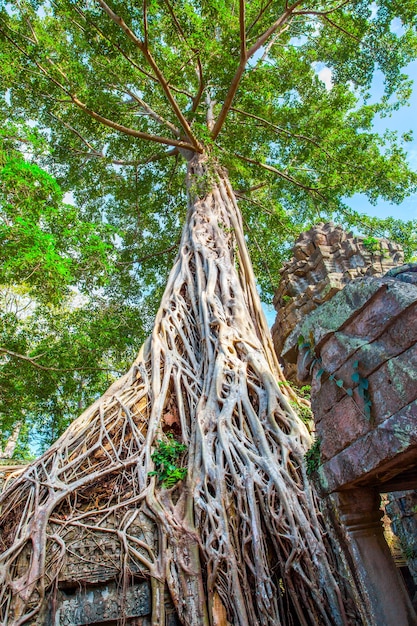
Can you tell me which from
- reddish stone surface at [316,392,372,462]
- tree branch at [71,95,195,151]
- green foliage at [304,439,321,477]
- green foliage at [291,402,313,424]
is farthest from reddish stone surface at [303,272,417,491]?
tree branch at [71,95,195,151]

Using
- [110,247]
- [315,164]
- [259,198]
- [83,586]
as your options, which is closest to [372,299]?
[83,586]

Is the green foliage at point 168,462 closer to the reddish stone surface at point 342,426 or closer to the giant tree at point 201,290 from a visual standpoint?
the giant tree at point 201,290

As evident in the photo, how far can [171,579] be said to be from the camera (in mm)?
2502

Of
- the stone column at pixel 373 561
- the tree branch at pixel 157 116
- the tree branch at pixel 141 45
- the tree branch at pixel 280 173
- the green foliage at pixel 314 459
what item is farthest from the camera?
the tree branch at pixel 280 173

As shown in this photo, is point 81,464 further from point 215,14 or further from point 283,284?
point 215,14

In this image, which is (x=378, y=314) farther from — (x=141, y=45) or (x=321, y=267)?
(x=141, y=45)

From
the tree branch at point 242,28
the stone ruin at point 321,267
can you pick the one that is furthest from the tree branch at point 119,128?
the stone ruin at point 321,267

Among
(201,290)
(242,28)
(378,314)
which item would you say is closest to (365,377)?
(378,314)

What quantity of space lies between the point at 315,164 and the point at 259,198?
5.31 ft

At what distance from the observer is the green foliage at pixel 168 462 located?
292 cm

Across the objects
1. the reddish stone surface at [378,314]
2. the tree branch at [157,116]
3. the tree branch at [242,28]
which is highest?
the tree branch at [157,116]

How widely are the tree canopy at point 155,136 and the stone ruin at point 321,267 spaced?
1.14 m

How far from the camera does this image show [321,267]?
5113 mm

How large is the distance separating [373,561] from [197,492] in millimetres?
1372
